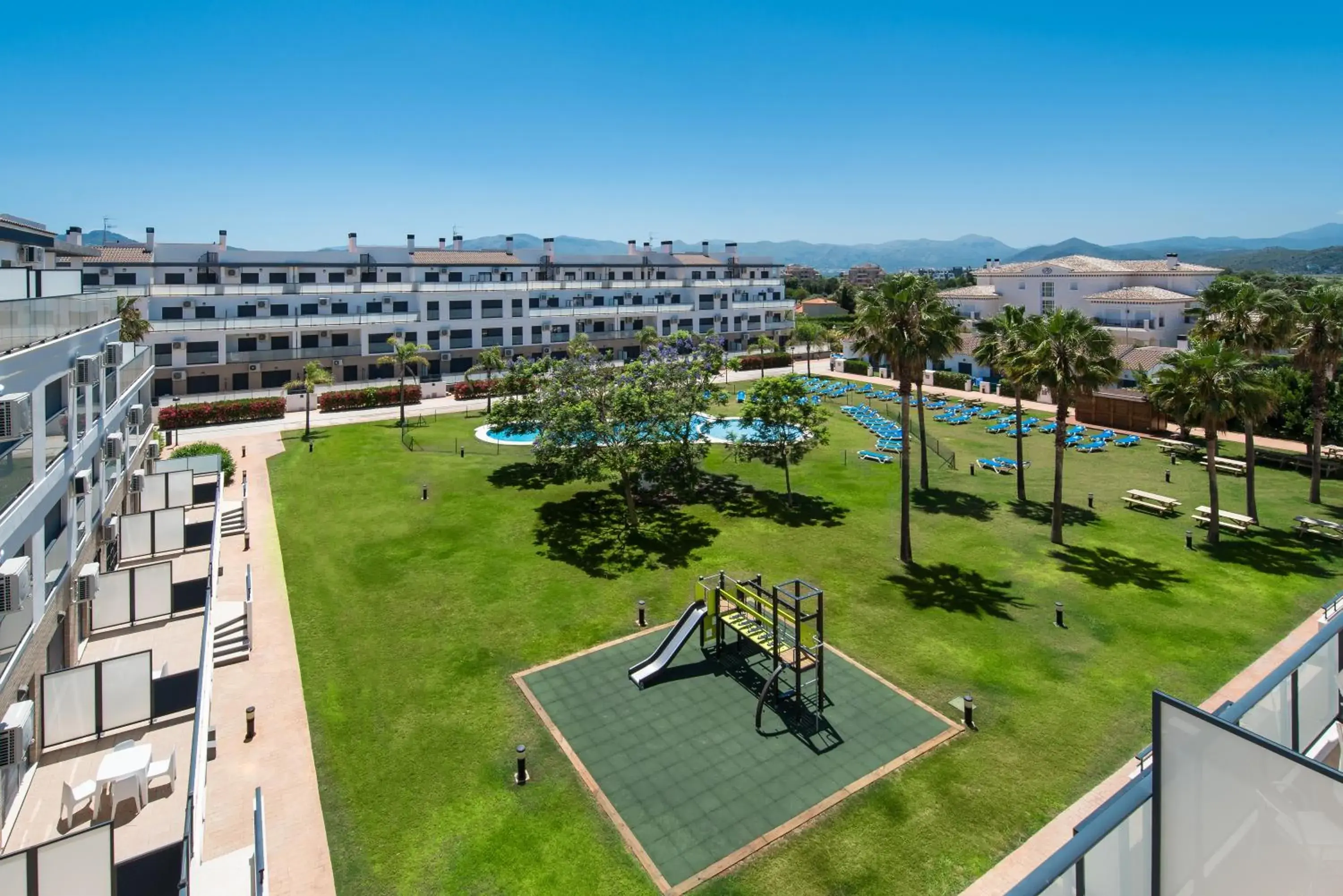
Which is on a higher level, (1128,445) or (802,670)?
(1128,445)

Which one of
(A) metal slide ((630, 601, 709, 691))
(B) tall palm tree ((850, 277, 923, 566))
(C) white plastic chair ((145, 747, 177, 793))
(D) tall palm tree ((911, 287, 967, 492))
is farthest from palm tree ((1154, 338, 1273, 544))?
(C) white plastic chair ((145, 747, 177, 793))

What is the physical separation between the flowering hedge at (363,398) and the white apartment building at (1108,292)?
54790mm

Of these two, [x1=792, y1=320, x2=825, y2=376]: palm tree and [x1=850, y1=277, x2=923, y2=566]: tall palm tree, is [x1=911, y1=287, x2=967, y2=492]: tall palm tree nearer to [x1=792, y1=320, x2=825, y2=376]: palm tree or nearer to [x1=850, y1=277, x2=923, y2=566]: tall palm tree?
[x1=850, y1=277, x2=923, y2=566]: tall palm tree

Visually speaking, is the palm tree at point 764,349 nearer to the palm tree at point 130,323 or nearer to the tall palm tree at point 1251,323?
the tall palm tree at point 1251,323

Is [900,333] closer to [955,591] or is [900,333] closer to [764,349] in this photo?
[955,591]

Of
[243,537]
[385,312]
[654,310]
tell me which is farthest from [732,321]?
[243,537]

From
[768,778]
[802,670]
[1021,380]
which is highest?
[1021,380]

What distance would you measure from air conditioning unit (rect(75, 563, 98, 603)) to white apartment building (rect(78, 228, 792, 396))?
1278 inches

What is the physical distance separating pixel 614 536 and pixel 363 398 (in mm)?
35265

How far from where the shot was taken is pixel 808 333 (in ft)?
266

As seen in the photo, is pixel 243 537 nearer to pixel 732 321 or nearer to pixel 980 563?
pixel 980 563

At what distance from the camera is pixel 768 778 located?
16312 mm

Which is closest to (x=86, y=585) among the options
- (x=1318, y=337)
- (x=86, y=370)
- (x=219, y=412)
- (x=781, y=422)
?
(x=86, y=370)

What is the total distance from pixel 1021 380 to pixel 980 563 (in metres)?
7.91
